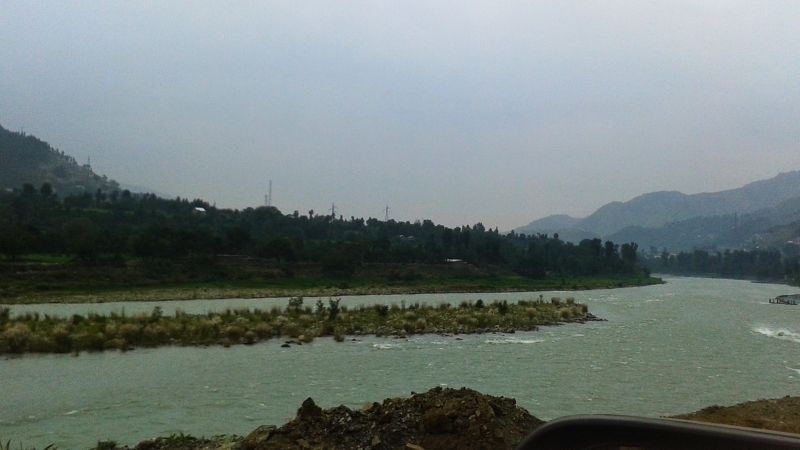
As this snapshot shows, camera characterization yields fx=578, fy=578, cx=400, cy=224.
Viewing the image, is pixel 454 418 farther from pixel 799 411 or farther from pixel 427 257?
pixel 427 257

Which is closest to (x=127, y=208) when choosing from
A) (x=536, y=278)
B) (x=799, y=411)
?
(x=536, y=278)

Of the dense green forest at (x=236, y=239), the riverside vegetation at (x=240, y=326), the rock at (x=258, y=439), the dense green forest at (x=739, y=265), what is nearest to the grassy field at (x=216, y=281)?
the dense green forest at (x=236, y=239)

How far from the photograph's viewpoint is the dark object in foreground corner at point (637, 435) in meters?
1.48

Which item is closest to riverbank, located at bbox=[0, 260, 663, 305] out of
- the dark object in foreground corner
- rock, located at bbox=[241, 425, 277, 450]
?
rock, located at bbox=[241, 425, 277, 450]

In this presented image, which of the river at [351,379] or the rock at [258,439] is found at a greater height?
the rock at [258,439]

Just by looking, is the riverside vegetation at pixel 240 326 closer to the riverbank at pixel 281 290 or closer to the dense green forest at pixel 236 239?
the riverbank at pixel 281 290

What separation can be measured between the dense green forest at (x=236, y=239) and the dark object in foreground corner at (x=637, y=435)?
222 feet

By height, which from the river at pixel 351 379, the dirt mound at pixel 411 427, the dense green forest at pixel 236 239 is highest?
the dense green forest at pixel 236 239

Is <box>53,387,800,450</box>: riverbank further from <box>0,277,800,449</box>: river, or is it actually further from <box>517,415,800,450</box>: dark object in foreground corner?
<box>517,415,800,450</box>: dark object in foreground corner

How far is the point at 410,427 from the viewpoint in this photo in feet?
23.4

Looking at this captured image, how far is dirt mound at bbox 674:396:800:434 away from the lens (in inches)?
345

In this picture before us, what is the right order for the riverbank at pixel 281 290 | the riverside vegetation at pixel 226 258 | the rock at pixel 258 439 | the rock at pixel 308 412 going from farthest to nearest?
the riverside vegetation at pixel 226 258 < the riverbank at pixel 281 290 < the rock at pixel 308 412 < the rock at pixel 258 439

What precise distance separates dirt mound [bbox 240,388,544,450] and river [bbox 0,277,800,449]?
3.45m

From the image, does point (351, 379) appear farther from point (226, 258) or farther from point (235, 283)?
point (226, 258)
